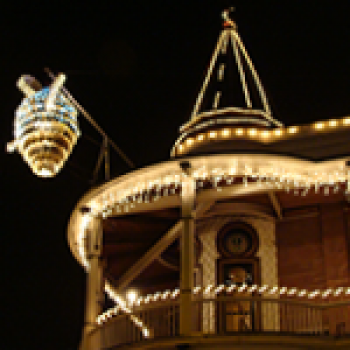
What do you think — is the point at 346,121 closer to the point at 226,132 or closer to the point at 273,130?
the point at 273,130

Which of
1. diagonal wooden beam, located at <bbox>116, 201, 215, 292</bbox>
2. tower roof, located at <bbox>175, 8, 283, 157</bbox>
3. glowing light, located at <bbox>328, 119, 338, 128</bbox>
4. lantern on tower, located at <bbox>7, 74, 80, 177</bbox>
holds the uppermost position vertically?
tower roof, located at <bbox>175, 8, 283, 157</bbox>

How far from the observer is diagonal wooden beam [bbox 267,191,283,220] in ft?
55.8

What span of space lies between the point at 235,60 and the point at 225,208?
728 cm

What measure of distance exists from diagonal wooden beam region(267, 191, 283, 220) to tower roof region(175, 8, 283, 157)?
2122 mm

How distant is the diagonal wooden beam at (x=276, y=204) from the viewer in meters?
17.0

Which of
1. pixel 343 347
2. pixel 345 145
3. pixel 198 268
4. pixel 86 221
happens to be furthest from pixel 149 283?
pixel 343 347

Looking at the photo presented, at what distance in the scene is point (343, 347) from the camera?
12.9m

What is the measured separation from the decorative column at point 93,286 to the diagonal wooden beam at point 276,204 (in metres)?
4.20

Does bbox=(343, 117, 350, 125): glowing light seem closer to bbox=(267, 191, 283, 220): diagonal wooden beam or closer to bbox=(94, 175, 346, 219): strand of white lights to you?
bbox=(94, 175, 346, 219): strand of white lights

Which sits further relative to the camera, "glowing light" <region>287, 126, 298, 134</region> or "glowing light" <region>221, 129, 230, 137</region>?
"glowing light" <region>221, 129, 230, 137</region>

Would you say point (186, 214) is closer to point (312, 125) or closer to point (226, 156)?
point (226, 156)

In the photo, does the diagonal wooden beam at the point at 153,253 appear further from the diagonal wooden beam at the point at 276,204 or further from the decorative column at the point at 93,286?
the decorative column at the point at 93,286

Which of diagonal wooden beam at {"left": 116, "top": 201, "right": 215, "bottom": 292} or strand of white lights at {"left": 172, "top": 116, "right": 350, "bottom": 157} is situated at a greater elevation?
strand of white lights at {"left": 172, "top": 116, "right": 350, "bottom": 157}

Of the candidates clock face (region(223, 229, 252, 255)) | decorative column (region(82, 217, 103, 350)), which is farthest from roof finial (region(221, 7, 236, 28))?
decorative column (region(82, 217, 103, 350))
